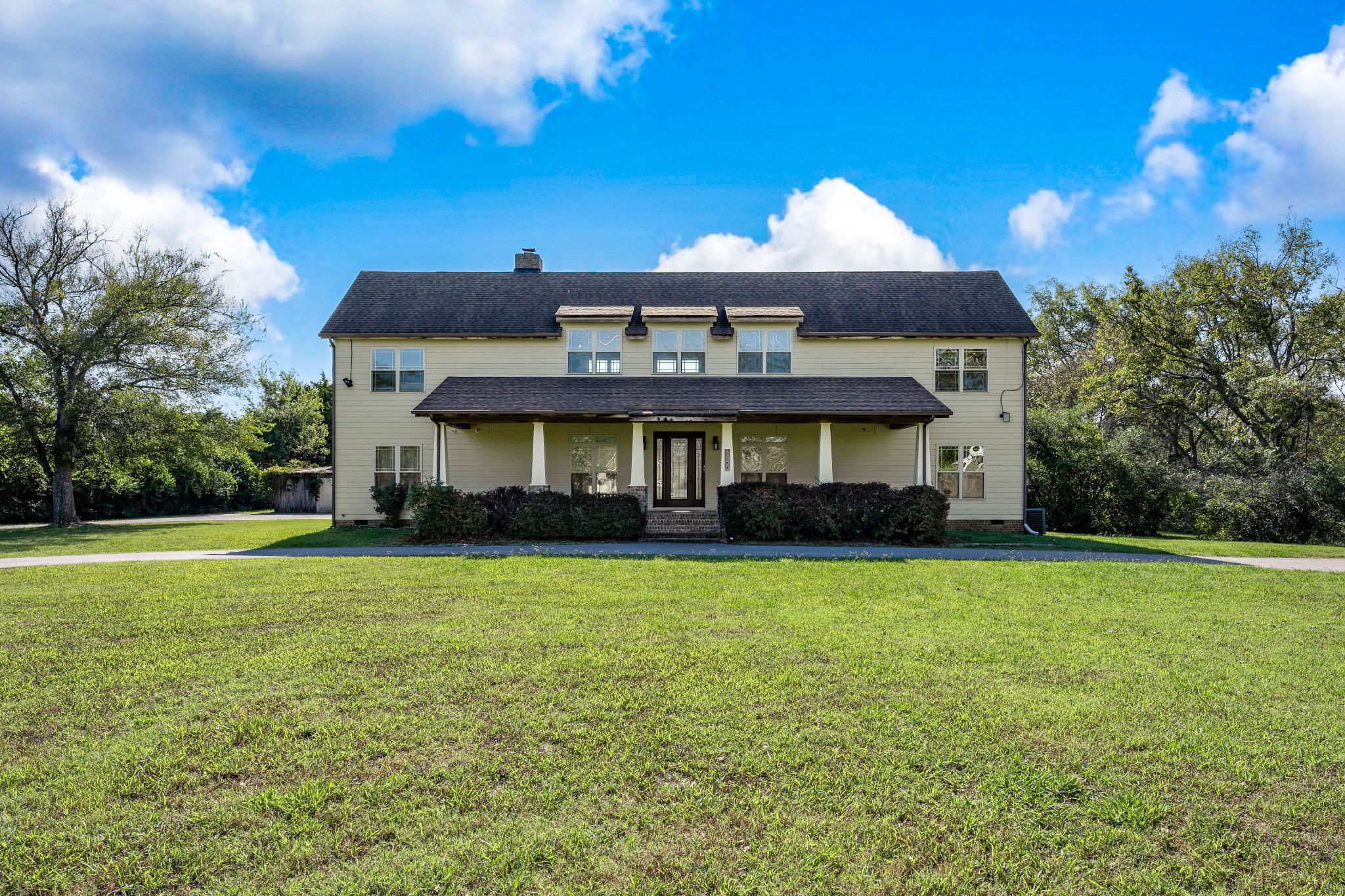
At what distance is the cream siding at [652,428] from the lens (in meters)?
18.3

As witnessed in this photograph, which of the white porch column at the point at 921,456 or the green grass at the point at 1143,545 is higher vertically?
the white porch column at the point at 921,456

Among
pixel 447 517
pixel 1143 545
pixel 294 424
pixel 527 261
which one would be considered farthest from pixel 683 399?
pixel 294 424

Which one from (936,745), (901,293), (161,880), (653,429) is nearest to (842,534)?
(653,429)

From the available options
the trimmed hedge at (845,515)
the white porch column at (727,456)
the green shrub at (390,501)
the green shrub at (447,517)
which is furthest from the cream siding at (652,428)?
Result: the green shrub at (447,517)

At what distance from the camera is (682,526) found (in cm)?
1562

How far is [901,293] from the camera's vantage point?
1984 cm

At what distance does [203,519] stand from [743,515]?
21.4m

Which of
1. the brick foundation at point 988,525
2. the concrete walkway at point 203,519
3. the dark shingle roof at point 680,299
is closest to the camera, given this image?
the brick foundation at point 988,525

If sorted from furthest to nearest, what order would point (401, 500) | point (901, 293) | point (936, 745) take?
point (901, 293), point (401, 500), point (936, 745)

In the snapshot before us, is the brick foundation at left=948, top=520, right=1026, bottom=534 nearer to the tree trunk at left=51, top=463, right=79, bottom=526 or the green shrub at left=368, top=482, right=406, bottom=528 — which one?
the green shrub at left=368, top=482, right=406, bottom=528

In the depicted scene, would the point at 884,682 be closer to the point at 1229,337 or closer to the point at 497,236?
the point at 497,236

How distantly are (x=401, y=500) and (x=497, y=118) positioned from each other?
9.94 meters

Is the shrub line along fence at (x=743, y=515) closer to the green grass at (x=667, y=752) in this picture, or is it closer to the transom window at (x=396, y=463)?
the transom window at (x=396, y=463)

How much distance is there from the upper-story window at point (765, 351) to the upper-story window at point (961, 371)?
13.8 feet
